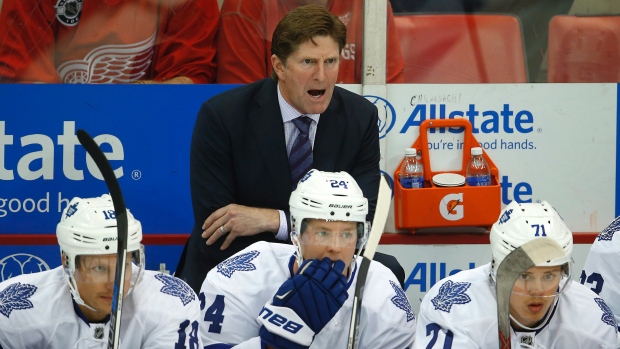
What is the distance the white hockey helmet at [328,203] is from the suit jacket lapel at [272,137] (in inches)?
25.8

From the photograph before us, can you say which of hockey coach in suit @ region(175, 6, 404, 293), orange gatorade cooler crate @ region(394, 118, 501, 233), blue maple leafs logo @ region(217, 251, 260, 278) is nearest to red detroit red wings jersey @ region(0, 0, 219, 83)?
hockey coach in suit @ region(175, 6, 404, 293)

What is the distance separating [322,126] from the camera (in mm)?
4551

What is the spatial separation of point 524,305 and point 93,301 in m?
1.34

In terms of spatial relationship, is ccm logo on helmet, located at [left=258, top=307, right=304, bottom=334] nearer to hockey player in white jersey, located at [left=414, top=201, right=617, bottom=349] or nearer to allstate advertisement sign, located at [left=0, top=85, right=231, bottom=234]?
hockey player in white jersey, located at [left=414, top=201, right=617, bottom=349]

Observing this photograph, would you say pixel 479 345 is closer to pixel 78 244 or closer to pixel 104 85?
pixel 78 244

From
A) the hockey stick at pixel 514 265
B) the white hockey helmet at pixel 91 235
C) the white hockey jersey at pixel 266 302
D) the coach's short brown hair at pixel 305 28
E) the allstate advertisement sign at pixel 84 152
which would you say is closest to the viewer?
the hockey stick at pixel 514 265

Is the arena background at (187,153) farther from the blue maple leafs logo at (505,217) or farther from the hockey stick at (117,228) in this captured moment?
the hockey stick at (117,228)

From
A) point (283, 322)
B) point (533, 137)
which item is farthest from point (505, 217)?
point (533, 137)

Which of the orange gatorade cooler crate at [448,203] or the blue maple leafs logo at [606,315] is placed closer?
the blue maple leafs logo at [606,315]

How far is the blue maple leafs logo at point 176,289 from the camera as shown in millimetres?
3633

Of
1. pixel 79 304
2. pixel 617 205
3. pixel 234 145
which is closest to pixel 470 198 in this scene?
pixel 617 205

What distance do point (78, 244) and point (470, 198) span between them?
7.34 feet

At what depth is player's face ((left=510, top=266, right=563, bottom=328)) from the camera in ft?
11.6

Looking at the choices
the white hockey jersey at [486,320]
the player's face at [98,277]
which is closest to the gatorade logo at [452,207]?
the white hockey jersey at [486,320]
